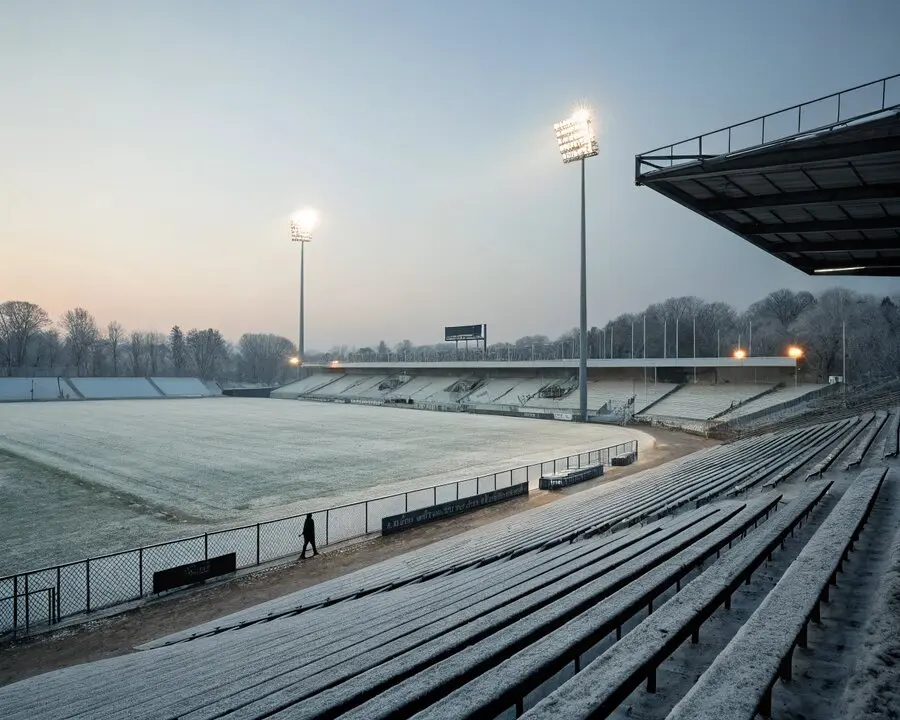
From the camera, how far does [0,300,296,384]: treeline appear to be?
115m

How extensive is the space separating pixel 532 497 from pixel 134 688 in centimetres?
1687

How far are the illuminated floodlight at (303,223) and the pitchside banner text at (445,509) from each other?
8133cm

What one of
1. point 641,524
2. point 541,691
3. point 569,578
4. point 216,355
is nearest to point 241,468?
point 641,524

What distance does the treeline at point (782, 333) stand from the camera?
6619 cm

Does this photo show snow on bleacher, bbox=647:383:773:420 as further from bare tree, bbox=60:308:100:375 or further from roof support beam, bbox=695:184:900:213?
bare tree, bbox=60:308:100:375

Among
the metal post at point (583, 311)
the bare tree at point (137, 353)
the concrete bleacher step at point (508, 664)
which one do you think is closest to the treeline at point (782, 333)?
the metal post at point (583, 311)

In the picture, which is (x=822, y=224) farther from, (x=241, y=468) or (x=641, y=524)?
(x=241, y=468)

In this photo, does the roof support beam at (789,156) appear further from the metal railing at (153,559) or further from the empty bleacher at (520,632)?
the metal railing at (153,559)

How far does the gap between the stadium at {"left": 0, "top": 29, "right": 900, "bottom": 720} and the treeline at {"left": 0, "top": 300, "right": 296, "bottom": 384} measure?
101 meters

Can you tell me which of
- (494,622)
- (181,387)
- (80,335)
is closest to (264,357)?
(80,335)

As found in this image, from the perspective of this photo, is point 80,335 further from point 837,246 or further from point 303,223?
point 837,246

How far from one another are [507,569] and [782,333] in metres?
98.7

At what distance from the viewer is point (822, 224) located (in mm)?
11930

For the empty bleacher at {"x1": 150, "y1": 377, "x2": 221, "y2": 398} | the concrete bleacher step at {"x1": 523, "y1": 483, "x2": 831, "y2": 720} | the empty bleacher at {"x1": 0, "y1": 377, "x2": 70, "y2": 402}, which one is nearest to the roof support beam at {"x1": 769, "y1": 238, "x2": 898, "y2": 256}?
the concrete bleacher step at {"x1": 523, "y1": 483, "x2": 831, "y2": 720}
